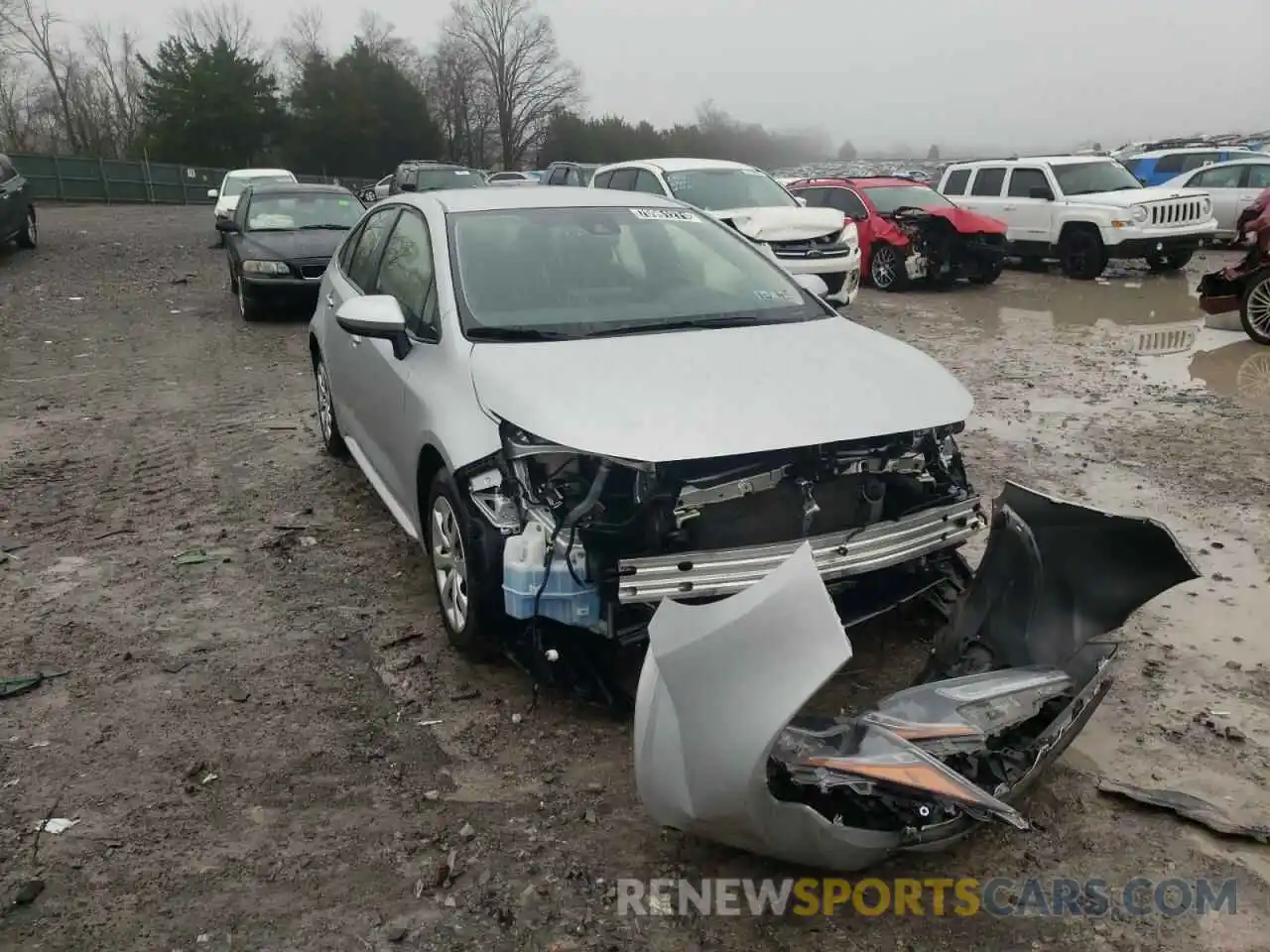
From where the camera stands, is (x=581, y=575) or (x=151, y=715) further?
(x=151, y=715)

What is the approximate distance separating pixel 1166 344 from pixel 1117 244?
4.92 metres

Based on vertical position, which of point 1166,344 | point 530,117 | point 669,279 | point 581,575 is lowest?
point 1166,344

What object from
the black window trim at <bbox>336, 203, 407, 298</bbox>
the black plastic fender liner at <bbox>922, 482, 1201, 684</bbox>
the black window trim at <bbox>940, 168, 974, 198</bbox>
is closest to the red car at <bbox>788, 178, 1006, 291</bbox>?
the black window trim at <bbox>940, 168, 974, 198</bbox>

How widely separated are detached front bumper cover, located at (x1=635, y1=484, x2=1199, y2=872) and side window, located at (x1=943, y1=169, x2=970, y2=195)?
15.3 m

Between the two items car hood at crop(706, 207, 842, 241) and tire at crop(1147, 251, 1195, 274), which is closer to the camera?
car hood at crop(706, 207, 842, 241)

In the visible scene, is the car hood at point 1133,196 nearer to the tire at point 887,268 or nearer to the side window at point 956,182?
the side window at point 956,182

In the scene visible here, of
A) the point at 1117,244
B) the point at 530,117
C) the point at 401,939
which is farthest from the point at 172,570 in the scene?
the point at 530,117

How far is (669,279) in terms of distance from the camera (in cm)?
454

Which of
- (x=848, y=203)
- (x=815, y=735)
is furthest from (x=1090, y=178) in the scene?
(x=815, y=735)

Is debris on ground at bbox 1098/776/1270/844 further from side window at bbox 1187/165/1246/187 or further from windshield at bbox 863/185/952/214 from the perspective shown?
side window at bbox 1187/165/1246/187

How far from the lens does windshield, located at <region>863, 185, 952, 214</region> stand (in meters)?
15.0

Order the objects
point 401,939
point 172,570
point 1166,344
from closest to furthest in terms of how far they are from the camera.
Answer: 1. point 401,939
2. point 172,570
3. point 1166,344

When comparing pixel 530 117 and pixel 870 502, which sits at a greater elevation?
pixel 530 117

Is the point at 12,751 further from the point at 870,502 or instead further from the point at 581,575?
the point at 870,502
